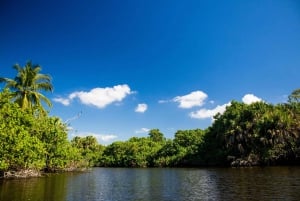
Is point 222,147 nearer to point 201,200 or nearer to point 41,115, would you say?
point 41,115

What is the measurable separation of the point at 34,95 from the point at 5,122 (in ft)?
34.1

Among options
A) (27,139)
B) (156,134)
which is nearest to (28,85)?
(27,139)

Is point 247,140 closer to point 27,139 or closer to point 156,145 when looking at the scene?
point 27,139

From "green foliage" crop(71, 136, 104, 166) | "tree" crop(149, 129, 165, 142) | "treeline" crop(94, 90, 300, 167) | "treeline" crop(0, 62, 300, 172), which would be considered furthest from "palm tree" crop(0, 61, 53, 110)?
"tree" crop(149, 129, 165, 142)

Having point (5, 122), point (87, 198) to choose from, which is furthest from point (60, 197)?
point (5, 122)

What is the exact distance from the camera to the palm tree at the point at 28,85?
44500 millimetres

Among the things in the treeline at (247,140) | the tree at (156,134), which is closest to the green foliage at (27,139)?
the treeline at (247,140)

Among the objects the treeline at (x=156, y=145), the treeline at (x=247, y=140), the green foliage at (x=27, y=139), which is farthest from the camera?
the treeline at (x=247, y=140)

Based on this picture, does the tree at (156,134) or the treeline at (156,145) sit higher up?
the tree at (156,134)

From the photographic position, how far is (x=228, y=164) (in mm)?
70625

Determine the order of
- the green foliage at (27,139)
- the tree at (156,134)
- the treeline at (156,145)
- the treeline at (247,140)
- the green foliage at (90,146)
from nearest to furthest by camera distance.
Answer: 1. the green foliage at (27,139)
2. the treeline at (156,145)
3. the treeline at (247,140)
4. the green foliage at (90,146)
5. the tree at (156,134)

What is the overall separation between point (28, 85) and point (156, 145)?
65.6 m

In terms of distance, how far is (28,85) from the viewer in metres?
45.4

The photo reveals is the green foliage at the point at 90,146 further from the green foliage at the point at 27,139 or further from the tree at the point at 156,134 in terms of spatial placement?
the green foliage at the point at 27,139
